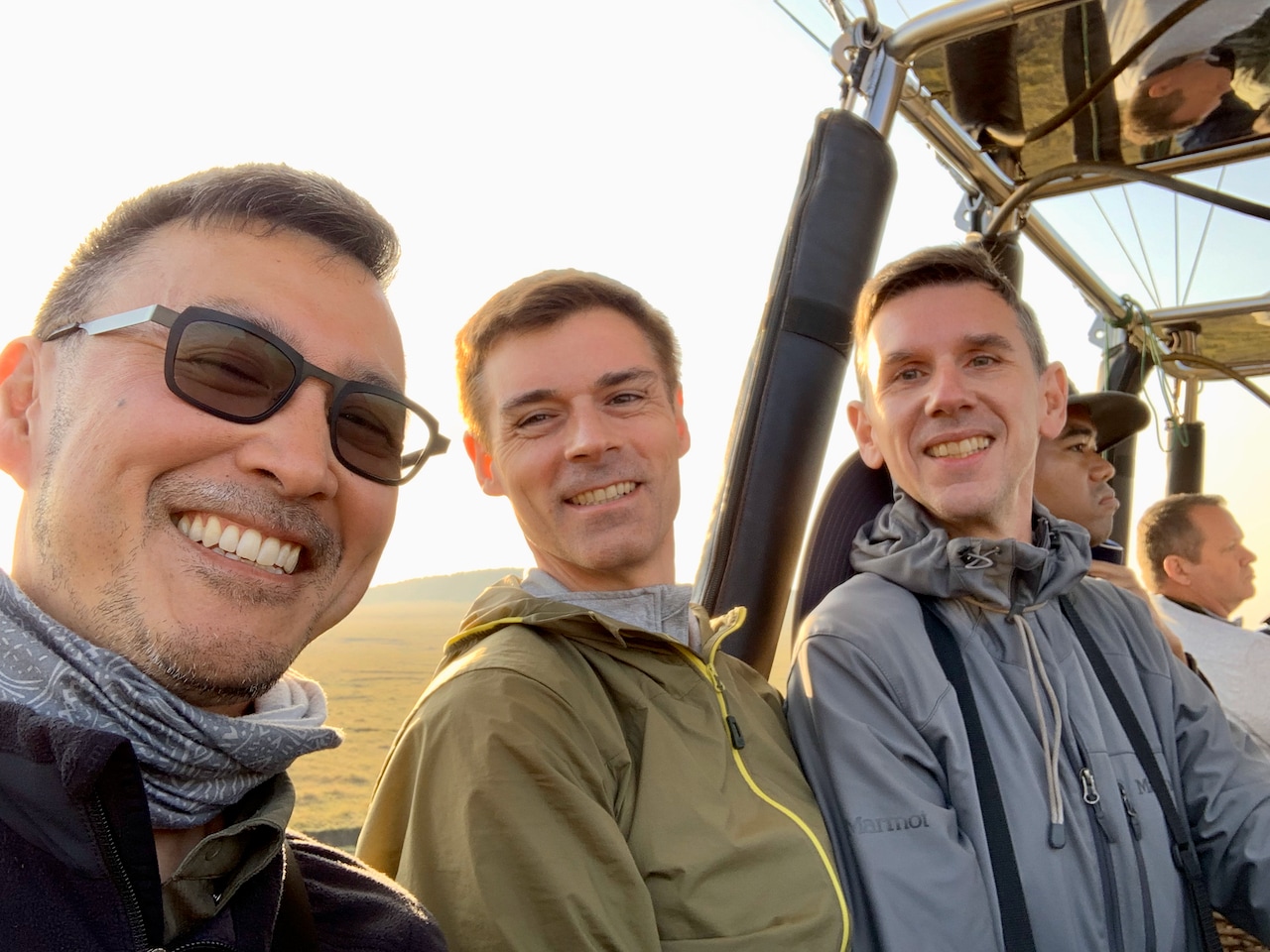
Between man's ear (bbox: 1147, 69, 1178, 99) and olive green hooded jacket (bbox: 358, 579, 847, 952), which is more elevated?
man's ear (bbox: 1147, 69, 1178, 99)

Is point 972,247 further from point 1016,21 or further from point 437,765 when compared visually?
point 437,765

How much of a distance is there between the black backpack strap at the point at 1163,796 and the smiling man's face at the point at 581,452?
2.45 ft

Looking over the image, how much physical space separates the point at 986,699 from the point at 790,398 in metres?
0.58

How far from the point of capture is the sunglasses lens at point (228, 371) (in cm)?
82

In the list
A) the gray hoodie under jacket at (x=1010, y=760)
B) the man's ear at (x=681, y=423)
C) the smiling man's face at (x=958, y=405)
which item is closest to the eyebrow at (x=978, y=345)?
the smiling man's face at (x=958, y=405)

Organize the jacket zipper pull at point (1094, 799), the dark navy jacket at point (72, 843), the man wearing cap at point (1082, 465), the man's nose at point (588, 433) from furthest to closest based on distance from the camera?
the man wearing cap at point (1082, 465) → the man's nose at point (588, 433) → the jacket zipper pull at point (1094, 799) → the dark navy jacket at point (72, 843)

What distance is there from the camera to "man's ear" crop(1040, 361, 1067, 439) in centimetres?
176

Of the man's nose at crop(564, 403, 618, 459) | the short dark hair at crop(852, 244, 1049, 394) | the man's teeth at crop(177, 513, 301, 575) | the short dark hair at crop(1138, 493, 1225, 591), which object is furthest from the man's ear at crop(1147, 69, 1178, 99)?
the man's teeth at crop(177, 513, 301, 575)

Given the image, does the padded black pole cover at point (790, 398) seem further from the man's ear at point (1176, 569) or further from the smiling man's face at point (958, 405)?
the man's ear at point (1176, 569)

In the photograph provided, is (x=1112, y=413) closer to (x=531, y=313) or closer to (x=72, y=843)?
(x=531, y=313)

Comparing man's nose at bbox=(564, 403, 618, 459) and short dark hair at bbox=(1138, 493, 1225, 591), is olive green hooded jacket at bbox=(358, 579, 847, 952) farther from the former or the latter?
short dark hair at bbox=(1138, 493, 1225, 591)

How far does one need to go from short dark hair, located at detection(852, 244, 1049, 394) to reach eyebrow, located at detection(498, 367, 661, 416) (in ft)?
1.52

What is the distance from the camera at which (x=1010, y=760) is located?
132 centimetres

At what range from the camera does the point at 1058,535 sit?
1.65 meters
